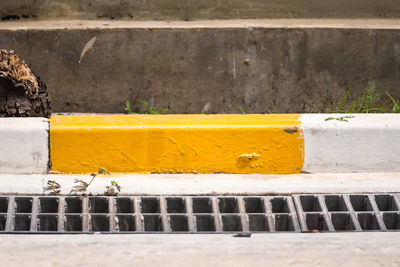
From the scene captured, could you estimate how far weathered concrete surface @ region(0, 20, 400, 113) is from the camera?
496 cm

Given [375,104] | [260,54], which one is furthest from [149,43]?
[375,104]

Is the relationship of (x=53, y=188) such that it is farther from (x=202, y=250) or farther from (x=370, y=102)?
(x=370, y=102)

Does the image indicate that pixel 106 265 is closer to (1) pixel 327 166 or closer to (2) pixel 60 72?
(1) pixel 327 166

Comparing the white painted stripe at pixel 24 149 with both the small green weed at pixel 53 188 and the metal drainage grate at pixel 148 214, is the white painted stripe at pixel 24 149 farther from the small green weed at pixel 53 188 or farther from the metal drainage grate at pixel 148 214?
the metal drainage grate at pixel 148 214

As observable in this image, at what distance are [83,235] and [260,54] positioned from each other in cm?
275

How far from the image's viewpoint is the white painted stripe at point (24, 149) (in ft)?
10.7

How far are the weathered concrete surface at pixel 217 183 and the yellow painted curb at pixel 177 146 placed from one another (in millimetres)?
61

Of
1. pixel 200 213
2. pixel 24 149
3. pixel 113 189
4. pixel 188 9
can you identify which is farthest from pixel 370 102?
pixel 24 149

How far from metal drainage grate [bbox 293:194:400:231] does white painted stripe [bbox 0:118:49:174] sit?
4.30 feet

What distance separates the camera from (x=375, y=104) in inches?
204

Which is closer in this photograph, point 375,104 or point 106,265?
point 106,265

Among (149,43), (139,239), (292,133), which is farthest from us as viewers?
(149,43)

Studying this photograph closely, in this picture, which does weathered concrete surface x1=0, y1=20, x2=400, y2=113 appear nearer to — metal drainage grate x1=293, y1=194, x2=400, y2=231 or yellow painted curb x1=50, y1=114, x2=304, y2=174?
yellow painted curb x1=50, y1=114, x2=304, y2=174

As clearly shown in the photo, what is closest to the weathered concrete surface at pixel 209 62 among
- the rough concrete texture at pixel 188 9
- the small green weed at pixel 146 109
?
the small green weed at pixel 146 109
